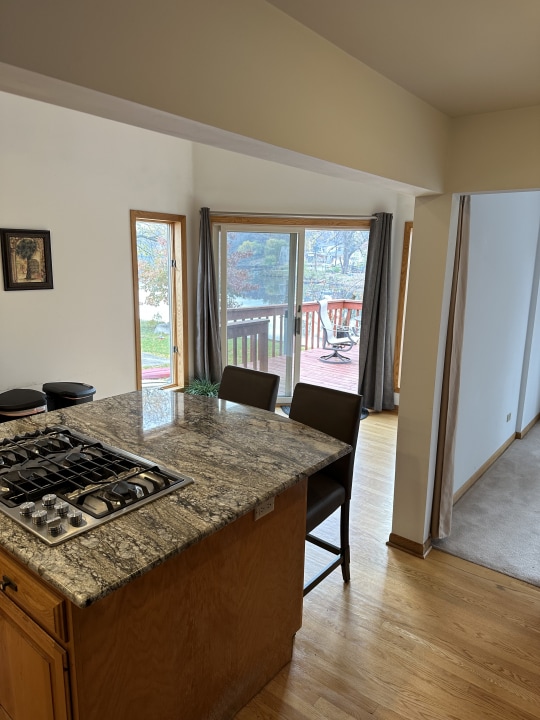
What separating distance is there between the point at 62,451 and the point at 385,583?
1.84 m

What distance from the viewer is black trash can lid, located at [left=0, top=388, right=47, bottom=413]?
348 cm

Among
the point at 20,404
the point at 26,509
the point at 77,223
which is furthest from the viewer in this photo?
the point at 77,223

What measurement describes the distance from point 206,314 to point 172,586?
13.4 ft

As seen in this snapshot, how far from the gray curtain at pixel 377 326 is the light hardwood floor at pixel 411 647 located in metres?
2.61

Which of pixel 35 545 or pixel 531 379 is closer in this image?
pixel 35 545

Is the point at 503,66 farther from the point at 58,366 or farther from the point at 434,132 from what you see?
the point at 58,366

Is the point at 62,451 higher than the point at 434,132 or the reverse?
the reverse

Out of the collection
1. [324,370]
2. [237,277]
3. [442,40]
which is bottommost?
[324,370]

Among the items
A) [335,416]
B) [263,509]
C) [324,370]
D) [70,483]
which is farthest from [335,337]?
[70,483]

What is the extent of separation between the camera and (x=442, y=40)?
169 cm

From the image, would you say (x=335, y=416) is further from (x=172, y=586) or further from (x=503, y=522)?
(x=503, y=522)

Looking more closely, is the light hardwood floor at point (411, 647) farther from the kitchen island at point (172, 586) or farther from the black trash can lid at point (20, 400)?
the black trash can lid at point (20, 400)

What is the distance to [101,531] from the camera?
141 centimetres

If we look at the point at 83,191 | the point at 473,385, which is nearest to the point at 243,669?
the point at 473,385
